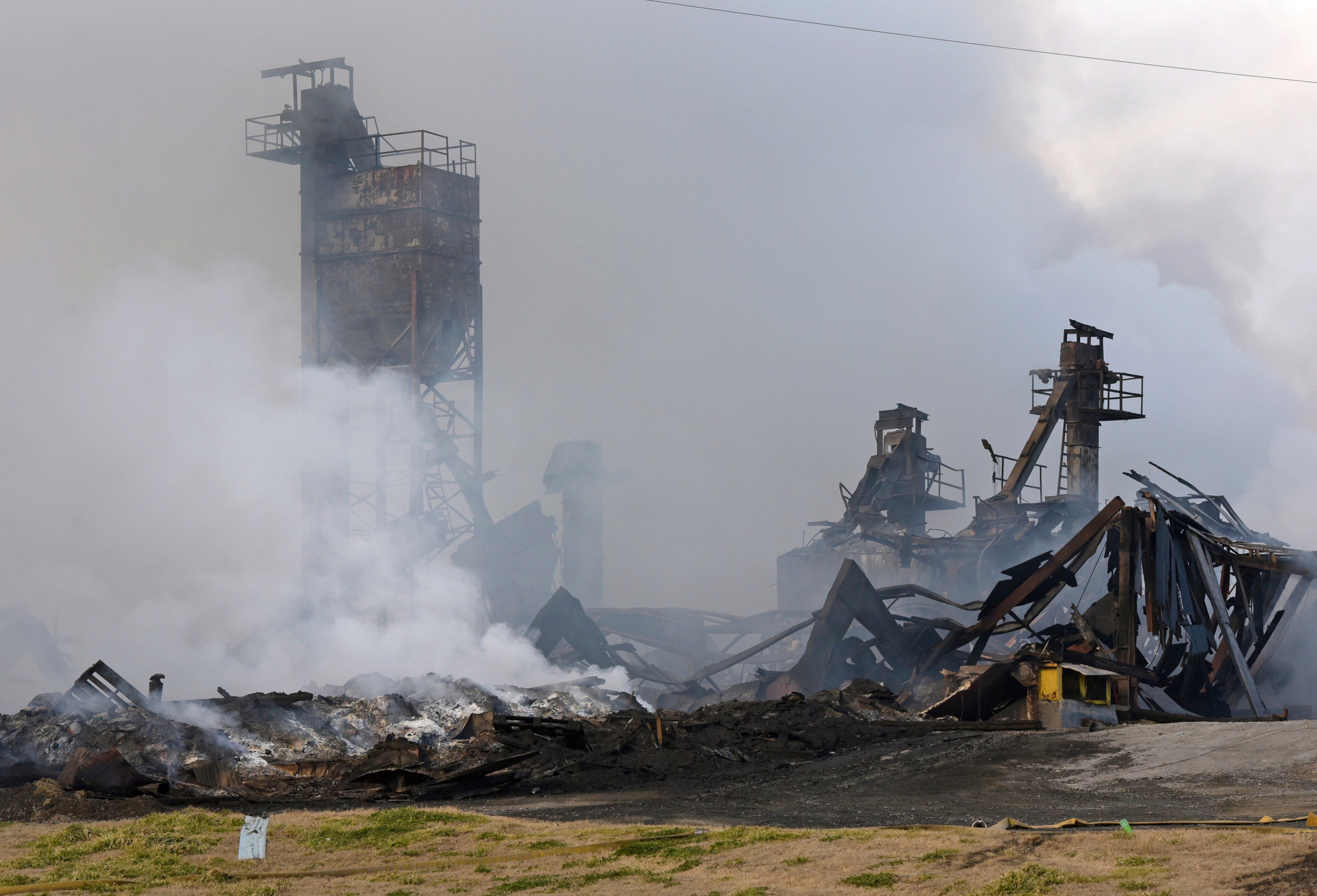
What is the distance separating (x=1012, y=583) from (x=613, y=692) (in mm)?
9575

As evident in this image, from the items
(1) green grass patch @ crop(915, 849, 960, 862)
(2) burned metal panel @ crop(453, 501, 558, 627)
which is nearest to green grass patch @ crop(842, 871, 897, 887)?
(1) green grass patch @ crop(915, 849, 960, 862)

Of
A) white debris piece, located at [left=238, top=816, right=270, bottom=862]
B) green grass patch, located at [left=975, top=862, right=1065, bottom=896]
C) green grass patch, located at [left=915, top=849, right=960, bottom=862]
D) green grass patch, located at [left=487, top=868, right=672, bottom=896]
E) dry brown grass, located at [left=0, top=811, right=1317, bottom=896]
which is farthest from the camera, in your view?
white debris piece, located at [left=238, top=816, right=270, bottom=862]

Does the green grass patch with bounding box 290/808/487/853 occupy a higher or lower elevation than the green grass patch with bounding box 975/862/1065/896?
lower

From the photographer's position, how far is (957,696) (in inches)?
998

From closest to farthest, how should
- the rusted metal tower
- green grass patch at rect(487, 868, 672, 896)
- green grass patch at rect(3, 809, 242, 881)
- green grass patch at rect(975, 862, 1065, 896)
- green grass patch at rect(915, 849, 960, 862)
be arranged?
green grass patch at rect(975, 862, 1065, 896) → green grass patch at rect(915, 849, 960, 862) → green grass patch at rect(487, 868, 672, 896) → green grass patch at rect(3, 809, 242, 881) → the rusted metal tower

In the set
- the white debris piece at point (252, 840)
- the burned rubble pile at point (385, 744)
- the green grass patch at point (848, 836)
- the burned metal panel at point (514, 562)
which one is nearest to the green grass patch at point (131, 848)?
the white debris piece at point (252, 840)

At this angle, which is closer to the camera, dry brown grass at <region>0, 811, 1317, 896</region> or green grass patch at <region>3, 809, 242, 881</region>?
dry brown grass at <region>0, 811, 1317, 896</region>

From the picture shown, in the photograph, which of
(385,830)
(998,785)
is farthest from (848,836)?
(998,785)

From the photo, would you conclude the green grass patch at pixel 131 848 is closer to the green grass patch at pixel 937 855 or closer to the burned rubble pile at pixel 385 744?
the burned rubble pile at pixel 385 744

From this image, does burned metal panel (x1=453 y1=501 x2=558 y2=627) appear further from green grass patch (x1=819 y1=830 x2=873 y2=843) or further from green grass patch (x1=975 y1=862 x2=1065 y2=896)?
green grass patch (x1=975 y1=862 x2=1065 y2=896)

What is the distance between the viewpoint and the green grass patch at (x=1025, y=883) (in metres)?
9.34

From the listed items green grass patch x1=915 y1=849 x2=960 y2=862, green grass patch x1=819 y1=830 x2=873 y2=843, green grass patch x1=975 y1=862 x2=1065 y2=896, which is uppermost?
green grass patch x1=975 y1=862 x2=1065 y2=896

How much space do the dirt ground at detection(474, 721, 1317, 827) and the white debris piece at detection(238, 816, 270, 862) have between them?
3.55 m

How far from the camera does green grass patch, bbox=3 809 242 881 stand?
40.8 ft
